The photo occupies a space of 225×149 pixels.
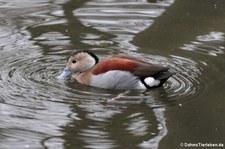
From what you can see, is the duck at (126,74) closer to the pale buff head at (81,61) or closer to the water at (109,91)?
the water at (109,91)

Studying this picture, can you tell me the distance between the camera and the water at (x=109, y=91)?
24.2 ft

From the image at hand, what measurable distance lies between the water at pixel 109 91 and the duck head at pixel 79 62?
6.9 inches

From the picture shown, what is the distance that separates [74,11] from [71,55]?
8.87ft

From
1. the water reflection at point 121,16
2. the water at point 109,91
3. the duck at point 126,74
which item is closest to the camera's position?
the water at point 109,91

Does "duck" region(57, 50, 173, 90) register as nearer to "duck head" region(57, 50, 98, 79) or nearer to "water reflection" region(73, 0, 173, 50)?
"duck head" region(57, 50, 98, 79)

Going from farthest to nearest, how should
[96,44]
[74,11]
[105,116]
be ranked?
[74,11], [96,44], [105,116]

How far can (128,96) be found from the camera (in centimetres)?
855

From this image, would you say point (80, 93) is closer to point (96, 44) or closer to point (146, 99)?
point (146, 99)

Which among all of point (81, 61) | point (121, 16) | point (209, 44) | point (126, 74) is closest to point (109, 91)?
point (126, 74)

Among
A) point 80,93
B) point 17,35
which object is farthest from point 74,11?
point 80,93

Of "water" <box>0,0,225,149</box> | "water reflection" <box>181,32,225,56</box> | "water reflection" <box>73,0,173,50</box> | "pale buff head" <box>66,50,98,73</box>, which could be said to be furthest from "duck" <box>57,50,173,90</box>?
"water reflection" <box>181,32,225,56</box>

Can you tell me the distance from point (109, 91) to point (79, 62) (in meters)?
0.73

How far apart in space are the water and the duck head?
0.18 m

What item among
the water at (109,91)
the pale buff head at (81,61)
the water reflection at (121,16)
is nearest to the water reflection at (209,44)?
the water at (109,91)
